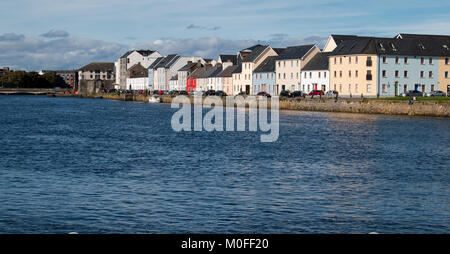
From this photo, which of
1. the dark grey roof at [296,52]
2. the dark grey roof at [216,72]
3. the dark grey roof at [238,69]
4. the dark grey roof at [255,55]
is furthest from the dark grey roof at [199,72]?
the dark grey roof at [296,52]

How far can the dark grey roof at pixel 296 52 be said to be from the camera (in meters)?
122

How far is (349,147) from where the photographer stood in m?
40.1

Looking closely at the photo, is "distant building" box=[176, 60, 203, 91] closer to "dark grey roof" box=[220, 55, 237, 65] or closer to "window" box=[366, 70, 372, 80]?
"dark grey roof" box=[220, 55, 237, 65]

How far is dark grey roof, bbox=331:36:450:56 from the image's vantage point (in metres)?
104

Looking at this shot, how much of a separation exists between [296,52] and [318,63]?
9.17 meters

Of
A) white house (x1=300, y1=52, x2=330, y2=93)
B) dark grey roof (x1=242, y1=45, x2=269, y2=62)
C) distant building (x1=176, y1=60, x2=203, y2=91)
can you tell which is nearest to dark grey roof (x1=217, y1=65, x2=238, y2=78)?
dark grey roof (x1=242, y1=45, x2=269, y2=62)

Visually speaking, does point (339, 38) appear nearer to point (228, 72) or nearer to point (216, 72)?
point (228, 72)

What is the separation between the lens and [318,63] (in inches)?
4616

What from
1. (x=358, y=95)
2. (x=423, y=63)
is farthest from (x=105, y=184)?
(x=423, y=63)

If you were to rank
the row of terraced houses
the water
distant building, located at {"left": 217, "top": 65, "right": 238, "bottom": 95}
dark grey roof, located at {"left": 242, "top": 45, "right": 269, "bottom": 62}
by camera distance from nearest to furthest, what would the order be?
the water < the row of terraced houses < dark grey roof, located at {"left": 242, "top": 45, "right": 269, "bottom": 62} < distant building, located at {"left": 217, "top": 65, "right": 238, "bottom": 95}

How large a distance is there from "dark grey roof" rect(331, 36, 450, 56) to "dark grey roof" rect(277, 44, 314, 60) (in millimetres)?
11852

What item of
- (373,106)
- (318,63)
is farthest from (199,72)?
(373,106)

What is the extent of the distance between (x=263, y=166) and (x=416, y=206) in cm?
1117
